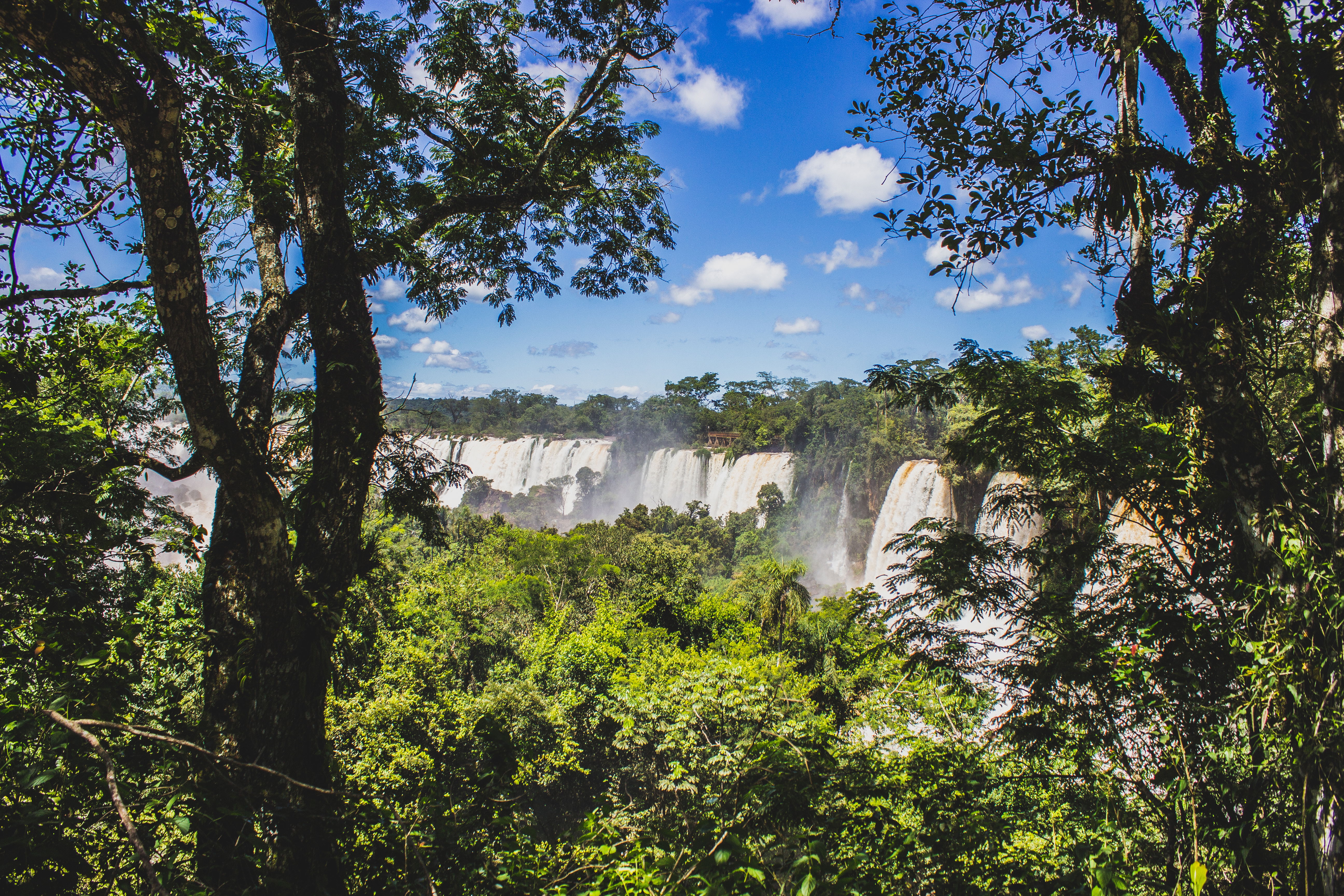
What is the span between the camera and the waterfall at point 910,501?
18.2 m

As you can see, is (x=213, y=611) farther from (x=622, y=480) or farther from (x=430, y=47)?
(x=622, y=480)

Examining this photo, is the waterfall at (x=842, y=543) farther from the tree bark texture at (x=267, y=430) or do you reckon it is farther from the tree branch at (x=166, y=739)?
the tree branch at (x=166, y=739)

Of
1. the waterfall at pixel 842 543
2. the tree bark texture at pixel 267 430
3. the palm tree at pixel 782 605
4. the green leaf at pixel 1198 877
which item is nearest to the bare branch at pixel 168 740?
the tree bark texture at pixel 267 430

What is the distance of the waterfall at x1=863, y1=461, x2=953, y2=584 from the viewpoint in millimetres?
18203

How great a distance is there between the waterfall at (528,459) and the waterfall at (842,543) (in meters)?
18.0

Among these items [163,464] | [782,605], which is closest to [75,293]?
[163,464]

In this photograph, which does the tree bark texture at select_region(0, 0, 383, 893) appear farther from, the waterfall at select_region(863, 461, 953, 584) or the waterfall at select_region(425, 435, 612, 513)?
the waterfall at select_region(425, 435, 612, 513)

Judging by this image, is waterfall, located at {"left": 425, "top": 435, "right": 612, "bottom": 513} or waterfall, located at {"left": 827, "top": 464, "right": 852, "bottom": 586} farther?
waterfall, located at {"left": 425, "top": 435, "right": 612, "bottom": 513}

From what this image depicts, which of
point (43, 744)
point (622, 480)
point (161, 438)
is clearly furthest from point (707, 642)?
point (622, 480)

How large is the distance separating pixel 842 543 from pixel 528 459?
2403 centimetres

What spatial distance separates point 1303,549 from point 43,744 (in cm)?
363

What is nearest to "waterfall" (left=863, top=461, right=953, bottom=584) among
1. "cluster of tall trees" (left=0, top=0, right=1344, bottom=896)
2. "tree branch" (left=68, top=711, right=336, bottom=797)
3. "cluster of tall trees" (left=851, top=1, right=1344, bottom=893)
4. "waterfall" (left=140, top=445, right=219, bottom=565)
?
"cluster of tall trees" (left=0, top=0, right=1344, bottom=896)

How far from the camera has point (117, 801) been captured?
98 centimetres

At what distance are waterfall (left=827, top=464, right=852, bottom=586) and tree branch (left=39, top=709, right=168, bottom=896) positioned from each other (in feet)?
88.2
